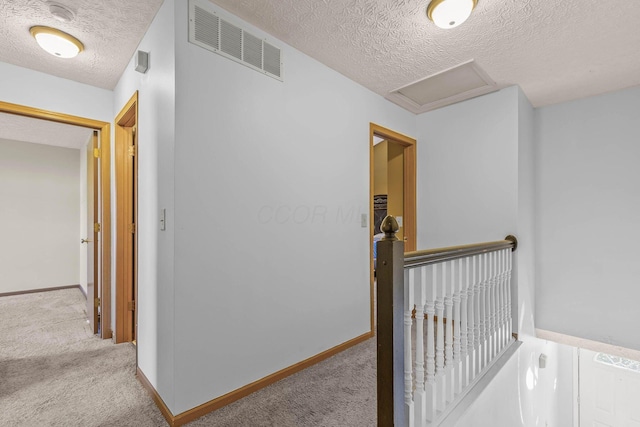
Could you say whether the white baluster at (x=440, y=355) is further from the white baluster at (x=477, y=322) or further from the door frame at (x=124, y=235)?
the door frame at (x=124, y=235)

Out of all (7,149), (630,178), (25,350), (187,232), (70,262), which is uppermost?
(7,149)

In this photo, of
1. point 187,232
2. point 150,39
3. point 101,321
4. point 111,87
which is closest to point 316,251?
point 187,232

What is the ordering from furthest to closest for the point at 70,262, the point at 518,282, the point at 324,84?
the point at 70,262
the point at 518,282
the point at 324,84

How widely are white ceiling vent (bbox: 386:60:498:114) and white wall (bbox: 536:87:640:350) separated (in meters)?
1.12

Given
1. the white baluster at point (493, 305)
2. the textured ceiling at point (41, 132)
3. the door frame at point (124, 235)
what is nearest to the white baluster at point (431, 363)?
the white baluster at point (493, 305)

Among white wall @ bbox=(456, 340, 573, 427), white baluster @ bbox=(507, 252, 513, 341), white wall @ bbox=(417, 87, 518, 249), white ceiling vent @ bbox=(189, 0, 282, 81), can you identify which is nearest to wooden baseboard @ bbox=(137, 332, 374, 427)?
white wall @ bbox=(456, 340, 573, 427)

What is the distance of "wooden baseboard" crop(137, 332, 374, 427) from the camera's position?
162cm

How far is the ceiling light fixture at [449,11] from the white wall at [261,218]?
3.28 feet

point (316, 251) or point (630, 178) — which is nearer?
point (316, 251)

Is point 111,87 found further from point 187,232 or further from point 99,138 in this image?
point 187,232

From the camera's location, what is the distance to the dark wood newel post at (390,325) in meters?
1.21

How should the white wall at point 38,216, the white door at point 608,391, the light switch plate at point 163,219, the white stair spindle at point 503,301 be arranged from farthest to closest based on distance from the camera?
the white wall at point 38,216 < the white door at point 608,391 < the white stair spindle at point 503,301 < the light switch plate at point 163,219

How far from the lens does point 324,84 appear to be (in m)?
2.50

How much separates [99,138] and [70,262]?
348 cm
